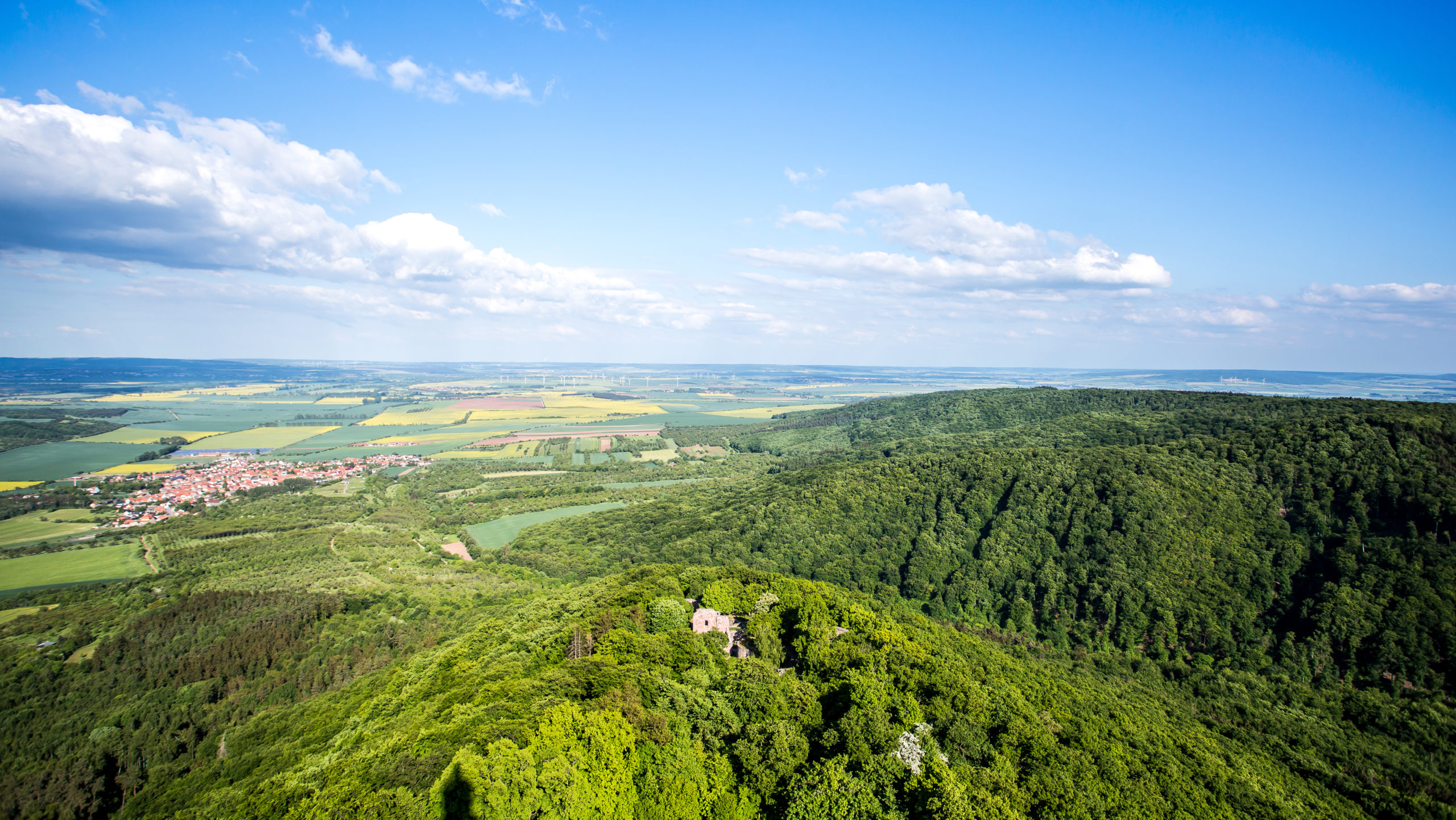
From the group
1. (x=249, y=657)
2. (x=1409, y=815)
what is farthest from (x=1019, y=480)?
(x=249, y=657)

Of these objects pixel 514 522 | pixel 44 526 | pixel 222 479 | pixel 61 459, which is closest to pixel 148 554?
pixel 44 526

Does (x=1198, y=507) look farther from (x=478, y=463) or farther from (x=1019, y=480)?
(x=478, y=463)

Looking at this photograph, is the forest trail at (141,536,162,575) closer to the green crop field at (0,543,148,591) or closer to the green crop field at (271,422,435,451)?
the green crop field at (0,543,148,591)

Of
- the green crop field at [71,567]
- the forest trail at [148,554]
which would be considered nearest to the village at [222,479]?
the forest trail at [148,554]

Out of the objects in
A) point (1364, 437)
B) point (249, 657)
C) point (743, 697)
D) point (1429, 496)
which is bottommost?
point (249, 657)

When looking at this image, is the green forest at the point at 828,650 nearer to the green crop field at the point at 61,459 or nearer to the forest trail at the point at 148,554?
the forest trail at the point at 148,554

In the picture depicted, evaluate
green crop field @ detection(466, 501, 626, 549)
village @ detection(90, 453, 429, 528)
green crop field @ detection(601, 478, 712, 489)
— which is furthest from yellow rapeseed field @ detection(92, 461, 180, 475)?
green crop field @ detection(601, 478, 712, 489)

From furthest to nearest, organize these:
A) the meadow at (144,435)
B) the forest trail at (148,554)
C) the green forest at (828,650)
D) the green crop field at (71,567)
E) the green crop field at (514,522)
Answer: the meadow at (144,435) → the green crop field at (514,522) → the forest trail at (148,554) → the green crop field at (71,567) → the green forest at (828,650)
